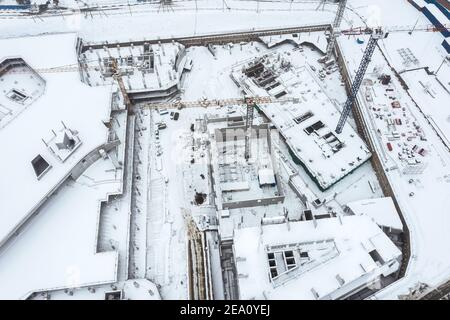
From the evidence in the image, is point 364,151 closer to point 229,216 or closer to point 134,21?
point 229,216

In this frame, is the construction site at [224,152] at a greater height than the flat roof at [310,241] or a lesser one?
greater

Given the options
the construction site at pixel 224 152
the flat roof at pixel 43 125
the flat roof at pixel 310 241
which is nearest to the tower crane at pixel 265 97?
the construction site at pixel 224 152

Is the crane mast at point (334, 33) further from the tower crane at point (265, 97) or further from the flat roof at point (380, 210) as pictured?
the flat roof at point (380, 210)

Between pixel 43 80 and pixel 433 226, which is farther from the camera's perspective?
pixel 43 80

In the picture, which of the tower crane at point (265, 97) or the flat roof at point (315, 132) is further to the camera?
the flat roof at point (315, 132)

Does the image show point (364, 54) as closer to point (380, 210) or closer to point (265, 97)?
point (265, 97)

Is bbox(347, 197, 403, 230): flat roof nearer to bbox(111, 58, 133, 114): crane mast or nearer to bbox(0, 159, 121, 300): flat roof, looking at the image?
bbox(0, 159, 121, 300): flat roof
